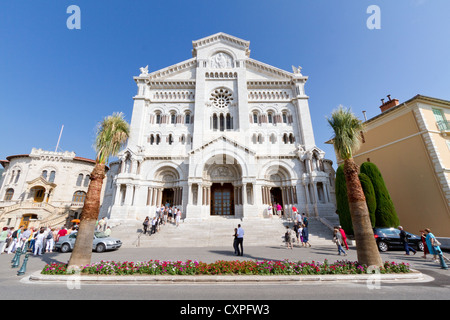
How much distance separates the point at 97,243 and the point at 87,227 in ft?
19.2

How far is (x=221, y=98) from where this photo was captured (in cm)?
2858

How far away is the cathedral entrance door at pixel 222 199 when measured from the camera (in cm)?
2398

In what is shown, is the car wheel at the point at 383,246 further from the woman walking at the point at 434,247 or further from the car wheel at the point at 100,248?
the car wheel at the point at 100,248

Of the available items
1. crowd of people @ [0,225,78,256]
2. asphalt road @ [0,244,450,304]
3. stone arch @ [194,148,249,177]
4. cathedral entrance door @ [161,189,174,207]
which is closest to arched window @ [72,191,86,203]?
cathedral entrance door @ [161,189,174,207]

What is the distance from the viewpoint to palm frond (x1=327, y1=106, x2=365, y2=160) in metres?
9.34

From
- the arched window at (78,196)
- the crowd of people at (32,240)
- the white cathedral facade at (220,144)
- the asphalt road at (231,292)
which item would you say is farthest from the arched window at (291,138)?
the arched window at (78,196)

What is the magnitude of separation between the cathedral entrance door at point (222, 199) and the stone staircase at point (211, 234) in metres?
5.20

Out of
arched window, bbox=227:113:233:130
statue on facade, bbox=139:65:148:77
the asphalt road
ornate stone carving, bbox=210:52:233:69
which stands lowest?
the asphalt road

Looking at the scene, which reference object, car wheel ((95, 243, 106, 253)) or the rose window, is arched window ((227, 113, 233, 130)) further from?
car wheel ((95, 243, 106, 253))

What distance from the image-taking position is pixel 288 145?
25.7m

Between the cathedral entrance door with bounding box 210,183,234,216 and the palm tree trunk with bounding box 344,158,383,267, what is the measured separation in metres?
17.0

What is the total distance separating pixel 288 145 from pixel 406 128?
454 inches
